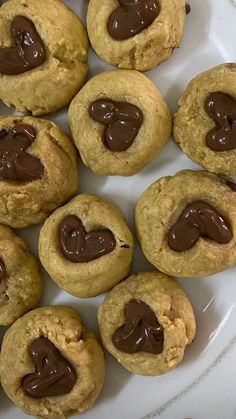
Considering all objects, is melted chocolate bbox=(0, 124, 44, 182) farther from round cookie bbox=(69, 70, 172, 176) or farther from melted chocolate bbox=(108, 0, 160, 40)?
melted chocolate bbox=(108, 0, 160, 40)

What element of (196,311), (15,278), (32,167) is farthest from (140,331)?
(32,167)

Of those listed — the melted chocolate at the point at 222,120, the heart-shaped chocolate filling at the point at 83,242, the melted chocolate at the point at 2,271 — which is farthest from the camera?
the melted chocolate at the point at 2,271

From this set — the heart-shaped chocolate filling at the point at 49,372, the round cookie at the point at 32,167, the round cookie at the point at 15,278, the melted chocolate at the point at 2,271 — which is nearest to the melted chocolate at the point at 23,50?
the round cookie at the point at 32,167

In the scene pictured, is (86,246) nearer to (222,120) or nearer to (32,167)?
(32,167)

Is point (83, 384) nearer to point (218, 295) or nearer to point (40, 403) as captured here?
point (40, 403)

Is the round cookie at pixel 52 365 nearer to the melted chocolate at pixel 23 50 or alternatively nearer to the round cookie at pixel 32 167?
the round cookie at pixel 32 167

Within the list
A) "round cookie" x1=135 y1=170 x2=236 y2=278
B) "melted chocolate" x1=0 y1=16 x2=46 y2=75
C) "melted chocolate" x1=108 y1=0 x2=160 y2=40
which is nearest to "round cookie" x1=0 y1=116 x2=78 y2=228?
"melted chocolate" x1=0 y1=16 x2=46 y2=75
